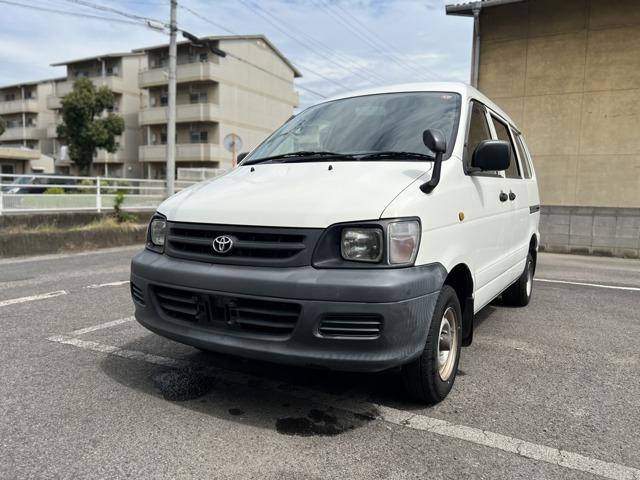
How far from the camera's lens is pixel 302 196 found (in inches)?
103

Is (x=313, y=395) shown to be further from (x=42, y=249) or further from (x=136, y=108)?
(x=136, y=108)

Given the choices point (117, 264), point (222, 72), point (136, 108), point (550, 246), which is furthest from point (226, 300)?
point (136, 108)

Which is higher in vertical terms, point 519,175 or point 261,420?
point 519,175

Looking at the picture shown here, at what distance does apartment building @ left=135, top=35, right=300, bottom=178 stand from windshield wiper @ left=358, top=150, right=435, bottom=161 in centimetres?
3159

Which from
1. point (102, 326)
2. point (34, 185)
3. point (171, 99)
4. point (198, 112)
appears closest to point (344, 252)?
Result: point (102, 326)

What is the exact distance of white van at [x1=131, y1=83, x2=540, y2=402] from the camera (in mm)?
2402

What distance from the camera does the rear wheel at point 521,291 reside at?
5.36 m

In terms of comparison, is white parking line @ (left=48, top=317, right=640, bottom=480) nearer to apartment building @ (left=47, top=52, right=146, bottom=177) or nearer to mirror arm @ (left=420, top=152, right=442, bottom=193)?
mirror arm @ (left=420, top=152, right=442, bottom=193)

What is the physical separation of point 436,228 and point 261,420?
1.41 m

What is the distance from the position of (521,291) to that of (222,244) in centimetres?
394

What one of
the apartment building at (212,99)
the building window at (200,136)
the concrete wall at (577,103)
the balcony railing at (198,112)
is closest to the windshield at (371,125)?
the concrete wall at (577,103)

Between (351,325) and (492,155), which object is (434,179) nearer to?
(492,155)

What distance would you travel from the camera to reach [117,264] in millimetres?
8305

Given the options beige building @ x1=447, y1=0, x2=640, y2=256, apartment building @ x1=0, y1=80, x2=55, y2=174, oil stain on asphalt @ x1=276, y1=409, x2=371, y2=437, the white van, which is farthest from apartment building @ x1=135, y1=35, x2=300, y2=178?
oil stain on asphalt @ x1=276, y1=409, x2=371, y2=437
